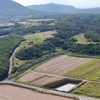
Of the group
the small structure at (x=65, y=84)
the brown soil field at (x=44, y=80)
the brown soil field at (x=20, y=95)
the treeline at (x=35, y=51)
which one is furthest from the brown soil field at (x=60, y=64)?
the brown soil field at (x=20, y=95)

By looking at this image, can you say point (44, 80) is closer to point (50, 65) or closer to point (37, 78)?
point (37, 78)

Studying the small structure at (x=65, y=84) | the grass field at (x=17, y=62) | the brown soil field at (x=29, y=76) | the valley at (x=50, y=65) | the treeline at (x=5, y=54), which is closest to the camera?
the valley at (x=50, y=65)

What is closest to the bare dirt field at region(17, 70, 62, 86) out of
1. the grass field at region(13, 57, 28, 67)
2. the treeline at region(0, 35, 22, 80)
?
the treeline at region(0, 35, 22, 80)

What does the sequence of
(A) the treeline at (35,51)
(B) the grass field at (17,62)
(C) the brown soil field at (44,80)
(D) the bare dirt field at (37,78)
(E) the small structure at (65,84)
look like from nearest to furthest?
(E) the small structure at (65,84) < (C) the brown soil field at (44,80) < (D) the bare dirt field at (37,78) < (B) the grass field at (17,62) < (A) the treeline at (35,51)

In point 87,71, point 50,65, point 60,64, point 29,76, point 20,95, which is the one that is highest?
point 87,71

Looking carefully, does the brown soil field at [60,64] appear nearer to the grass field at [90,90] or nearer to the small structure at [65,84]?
the small structure at [65,84]

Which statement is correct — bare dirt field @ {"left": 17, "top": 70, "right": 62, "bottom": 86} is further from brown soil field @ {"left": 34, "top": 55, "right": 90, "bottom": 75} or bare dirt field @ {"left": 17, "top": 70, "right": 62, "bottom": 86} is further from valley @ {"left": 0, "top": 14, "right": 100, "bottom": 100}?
brown soil field @ {"left": 34, "top": 55, "right": 90, "bottom": 75}

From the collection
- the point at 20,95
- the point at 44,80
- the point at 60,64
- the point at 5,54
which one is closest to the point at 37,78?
the point at 44,80
